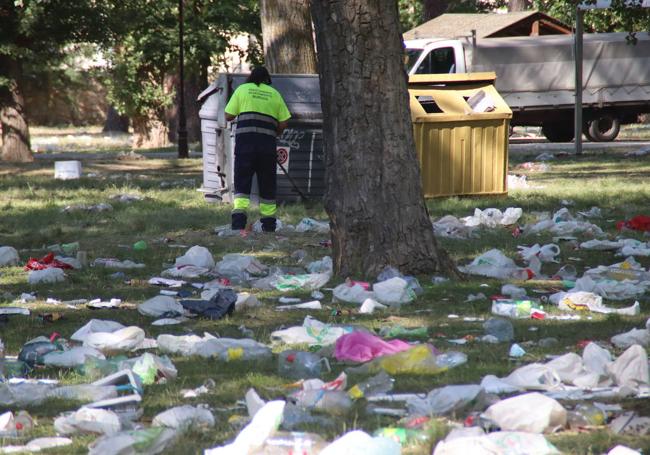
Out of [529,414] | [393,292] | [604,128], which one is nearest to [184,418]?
[529,414]

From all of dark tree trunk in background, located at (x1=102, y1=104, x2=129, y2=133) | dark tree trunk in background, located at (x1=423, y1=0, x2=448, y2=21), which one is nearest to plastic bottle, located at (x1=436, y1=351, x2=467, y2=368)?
dark tree trunk in background, located at (x1=423, y1=0, x2=448, y2=21)

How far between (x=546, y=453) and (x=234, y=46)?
26.5 metres

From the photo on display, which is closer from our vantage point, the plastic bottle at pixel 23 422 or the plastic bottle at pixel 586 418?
the plastic bottle at pixel 586 418

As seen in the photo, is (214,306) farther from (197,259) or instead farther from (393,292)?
(197,259)

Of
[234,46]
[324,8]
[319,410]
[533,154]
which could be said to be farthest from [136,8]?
[319,410]

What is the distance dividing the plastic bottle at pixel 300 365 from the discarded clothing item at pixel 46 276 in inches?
144

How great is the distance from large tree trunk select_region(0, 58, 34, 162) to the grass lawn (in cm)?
485

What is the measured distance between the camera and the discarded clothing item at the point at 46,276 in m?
8.90

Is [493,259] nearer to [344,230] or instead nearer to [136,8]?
[344,230]

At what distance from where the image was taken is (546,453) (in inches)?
161

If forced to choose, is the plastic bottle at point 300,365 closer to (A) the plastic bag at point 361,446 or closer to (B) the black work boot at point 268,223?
(A) the plastic bag at point 361,446

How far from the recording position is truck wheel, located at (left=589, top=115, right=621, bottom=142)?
2694 centimetres

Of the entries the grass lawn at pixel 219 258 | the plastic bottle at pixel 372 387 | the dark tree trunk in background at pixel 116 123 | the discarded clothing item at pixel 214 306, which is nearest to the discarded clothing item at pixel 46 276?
the grass lawn at pixel 219 258

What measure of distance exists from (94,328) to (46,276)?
244cm
